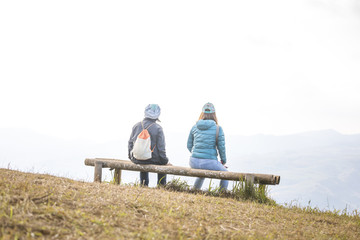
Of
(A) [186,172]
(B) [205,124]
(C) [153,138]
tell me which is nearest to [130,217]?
(A) [186,172]

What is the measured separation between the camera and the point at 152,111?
364 inches

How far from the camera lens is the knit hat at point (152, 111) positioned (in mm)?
9219

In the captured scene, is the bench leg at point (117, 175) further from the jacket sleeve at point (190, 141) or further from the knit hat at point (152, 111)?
the jacket sleeve at point (190, 141)

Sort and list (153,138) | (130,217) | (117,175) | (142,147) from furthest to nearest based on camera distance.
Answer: (117,175), (153,138), (142,147), (130,217)

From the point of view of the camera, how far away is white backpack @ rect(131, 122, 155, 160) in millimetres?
8820

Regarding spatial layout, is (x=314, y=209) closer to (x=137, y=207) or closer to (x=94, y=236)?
(x=137, y=207)

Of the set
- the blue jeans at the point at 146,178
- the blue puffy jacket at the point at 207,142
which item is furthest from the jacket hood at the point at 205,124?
the blue jeans at the point at 146,178

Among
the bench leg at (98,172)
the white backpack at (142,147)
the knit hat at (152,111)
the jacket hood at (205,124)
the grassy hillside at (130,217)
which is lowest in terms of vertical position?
the grassy hillside at (130,217)

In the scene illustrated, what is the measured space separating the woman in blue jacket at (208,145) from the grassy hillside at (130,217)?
2.11 meters

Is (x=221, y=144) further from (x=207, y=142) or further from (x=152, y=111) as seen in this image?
(x=152, y=111)

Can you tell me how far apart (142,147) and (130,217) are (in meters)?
4.11

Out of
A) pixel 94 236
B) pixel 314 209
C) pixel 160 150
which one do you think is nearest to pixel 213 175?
pixel 160 150

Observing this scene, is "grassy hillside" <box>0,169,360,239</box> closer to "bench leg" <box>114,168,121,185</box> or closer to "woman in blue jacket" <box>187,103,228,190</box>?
"woman in blue jacket" <box>187,103,228,190</box>

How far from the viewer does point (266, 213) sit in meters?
6.67
